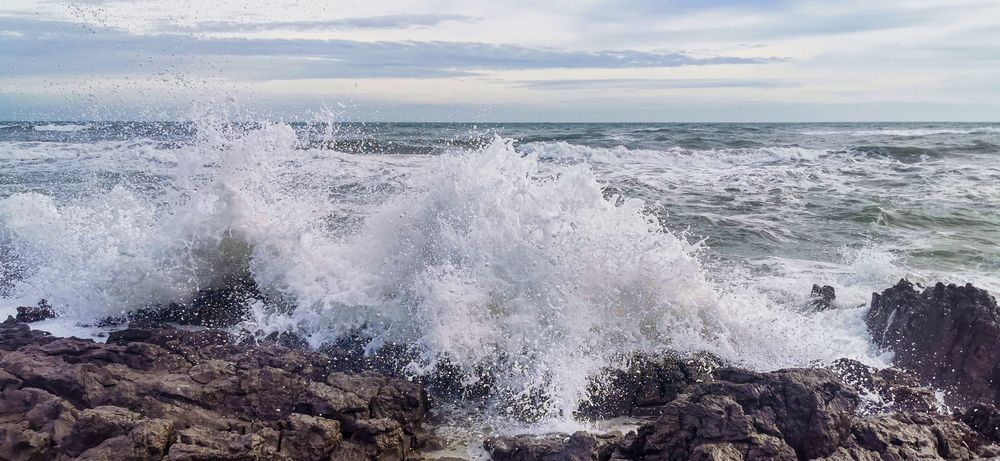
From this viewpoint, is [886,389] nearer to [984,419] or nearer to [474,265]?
[984,419]

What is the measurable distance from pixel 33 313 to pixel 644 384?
5726 millimetres

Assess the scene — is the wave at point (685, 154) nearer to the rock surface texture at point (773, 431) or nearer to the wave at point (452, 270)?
the wave at point (452, 270)

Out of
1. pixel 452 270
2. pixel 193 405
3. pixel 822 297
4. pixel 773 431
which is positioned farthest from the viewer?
pixel 822 297

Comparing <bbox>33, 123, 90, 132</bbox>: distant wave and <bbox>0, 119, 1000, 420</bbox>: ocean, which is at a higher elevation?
<bbox>33, 123, 90, 132</bbox>: distant wave

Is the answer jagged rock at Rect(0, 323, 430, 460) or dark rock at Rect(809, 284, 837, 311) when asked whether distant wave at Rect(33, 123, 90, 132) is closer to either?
jagged rock at Rect(0, 323, 430, 460)

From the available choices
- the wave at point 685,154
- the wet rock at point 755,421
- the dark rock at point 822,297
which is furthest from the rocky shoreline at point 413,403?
the wave at point 685,154

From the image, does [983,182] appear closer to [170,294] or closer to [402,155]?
[402,155]

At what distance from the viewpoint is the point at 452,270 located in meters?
6.06

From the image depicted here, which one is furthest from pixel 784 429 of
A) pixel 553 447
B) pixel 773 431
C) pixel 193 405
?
pixel 193 405

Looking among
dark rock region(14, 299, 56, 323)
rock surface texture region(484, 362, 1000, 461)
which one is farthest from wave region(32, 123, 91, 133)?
rock surface texture region(484, 362, 1000, 461)

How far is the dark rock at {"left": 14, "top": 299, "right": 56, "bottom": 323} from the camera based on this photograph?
242 inches

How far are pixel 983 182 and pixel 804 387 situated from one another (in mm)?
17428

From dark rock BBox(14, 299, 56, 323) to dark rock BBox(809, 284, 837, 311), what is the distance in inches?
307

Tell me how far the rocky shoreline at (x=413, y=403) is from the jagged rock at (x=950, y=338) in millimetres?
11
